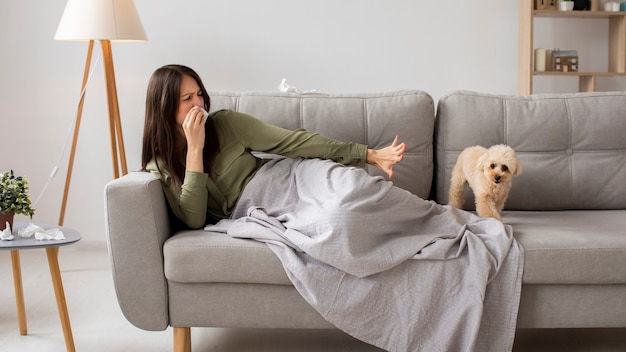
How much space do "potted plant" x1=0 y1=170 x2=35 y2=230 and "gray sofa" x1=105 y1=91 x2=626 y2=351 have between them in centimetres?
35

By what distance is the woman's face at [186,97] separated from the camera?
2371 millimetres

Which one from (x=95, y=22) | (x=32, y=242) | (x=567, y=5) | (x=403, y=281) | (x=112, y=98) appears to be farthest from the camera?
(x=567, y=5)

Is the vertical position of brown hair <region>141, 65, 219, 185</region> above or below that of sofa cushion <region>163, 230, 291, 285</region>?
above

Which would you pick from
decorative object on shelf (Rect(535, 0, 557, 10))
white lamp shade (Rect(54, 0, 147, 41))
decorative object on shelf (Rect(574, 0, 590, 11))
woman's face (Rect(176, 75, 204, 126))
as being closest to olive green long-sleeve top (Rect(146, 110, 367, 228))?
woman's face (Rect(176, 75, 204, 126))

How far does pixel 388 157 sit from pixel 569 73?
1784 millimetres

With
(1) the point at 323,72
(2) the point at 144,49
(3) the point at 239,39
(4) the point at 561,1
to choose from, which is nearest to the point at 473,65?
(4) the point at 561,1

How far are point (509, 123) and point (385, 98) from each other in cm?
47

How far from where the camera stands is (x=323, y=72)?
386 centimetres

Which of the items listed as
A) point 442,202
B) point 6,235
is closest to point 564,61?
point 442,202

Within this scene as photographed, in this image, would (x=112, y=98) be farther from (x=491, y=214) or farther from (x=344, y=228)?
(x=491, y=214)

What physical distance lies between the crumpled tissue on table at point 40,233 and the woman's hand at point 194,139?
0.43 metres

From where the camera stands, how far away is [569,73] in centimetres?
375

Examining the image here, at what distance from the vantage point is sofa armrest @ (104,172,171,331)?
6.81 ft

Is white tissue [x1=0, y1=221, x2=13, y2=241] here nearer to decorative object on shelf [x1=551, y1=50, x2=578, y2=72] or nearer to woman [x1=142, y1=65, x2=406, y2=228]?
woman [x1=142, y1=65, x2=406, y2=228]
